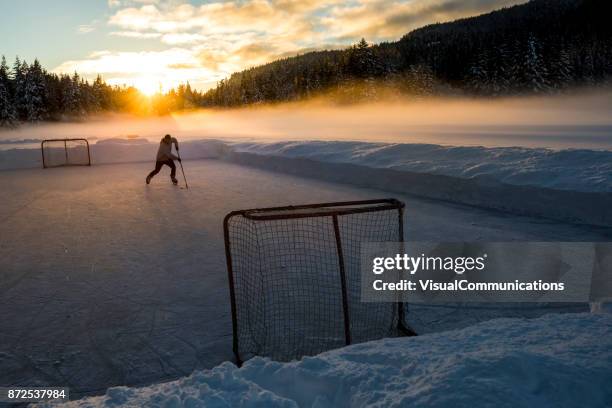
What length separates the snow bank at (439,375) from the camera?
195 cm

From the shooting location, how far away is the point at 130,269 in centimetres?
608

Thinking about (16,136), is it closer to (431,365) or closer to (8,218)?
(8,218)

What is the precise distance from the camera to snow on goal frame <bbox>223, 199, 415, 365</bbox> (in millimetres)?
3957

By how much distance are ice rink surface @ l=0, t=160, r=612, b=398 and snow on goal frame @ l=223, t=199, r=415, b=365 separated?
0.91 feet

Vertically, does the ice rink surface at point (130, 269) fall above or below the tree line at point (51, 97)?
below

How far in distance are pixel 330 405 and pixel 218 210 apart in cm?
811

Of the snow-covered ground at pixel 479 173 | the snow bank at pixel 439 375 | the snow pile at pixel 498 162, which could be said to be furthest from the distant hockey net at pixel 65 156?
the snow bank at pixel 439 375

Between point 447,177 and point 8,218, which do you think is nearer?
point 8,218

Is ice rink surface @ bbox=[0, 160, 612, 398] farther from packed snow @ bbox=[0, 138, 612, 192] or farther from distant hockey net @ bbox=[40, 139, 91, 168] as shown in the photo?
distant hockey net @ bbox=[40, 139, 91, 168]

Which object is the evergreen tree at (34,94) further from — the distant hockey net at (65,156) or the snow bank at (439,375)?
the snow bank at (439,375)

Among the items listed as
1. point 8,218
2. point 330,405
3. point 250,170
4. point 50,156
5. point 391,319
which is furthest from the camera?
point 50,156

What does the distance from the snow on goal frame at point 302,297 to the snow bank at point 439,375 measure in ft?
4.36

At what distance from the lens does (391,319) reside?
4.50 meters

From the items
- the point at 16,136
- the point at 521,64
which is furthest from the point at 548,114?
the point at 16,136
